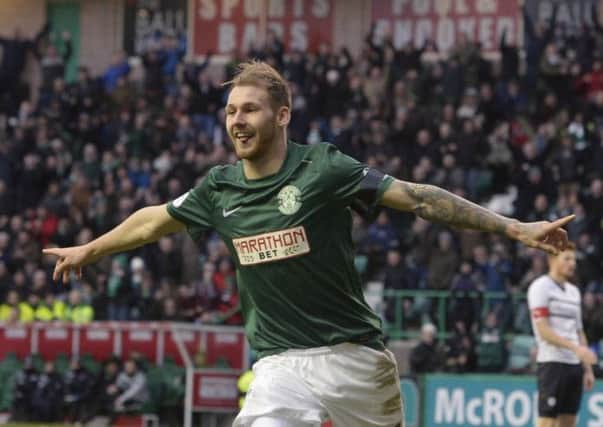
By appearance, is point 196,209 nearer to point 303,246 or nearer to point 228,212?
point 228,212

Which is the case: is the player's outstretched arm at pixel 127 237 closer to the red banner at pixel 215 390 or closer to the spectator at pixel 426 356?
the spectator at pixel 426 356

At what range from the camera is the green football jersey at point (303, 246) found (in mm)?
6945

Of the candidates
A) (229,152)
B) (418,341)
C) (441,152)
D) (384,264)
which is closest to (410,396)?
(418,341)

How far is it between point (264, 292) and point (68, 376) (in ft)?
50.8

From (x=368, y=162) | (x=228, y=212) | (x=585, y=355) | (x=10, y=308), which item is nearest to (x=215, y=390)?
(x=10, y=308)

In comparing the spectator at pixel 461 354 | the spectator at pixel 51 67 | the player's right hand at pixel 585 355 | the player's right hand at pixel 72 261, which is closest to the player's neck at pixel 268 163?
the player's right hand at pixel 72 261

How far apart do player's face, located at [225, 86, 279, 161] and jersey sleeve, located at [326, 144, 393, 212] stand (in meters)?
0.32

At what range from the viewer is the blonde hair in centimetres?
704

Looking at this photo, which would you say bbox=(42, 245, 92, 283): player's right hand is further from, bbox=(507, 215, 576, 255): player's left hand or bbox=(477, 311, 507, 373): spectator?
bbox=(477, 311, 507, 373): spectator

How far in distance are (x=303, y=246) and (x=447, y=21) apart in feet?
75.3

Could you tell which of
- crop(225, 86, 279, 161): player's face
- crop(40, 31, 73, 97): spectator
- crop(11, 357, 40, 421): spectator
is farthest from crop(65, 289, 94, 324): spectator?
crop(225, 86, 279, 161): player's face

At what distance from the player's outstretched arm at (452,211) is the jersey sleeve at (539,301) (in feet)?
20.0

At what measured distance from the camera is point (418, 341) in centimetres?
2138

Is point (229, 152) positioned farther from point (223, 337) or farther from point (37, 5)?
point (37, 5)
